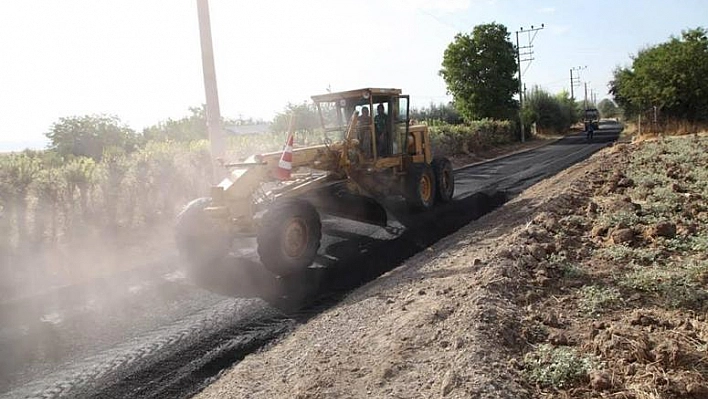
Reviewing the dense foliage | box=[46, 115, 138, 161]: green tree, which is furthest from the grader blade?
the dense foliage

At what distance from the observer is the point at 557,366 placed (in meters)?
3.44

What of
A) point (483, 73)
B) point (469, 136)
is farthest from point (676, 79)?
point (483, 73)

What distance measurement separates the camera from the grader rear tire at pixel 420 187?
10.8 meters

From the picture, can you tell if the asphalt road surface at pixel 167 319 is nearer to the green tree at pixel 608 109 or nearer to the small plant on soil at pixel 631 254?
the small plant on soil at pixel 631 254

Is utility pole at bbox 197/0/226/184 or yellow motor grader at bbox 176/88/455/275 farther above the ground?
utility pole at bbox 197/0/226/184

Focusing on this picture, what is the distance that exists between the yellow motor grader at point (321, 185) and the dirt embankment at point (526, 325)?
1391 millimetres

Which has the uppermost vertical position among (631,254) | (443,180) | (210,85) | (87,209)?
(210,85)

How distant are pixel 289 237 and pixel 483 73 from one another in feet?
123

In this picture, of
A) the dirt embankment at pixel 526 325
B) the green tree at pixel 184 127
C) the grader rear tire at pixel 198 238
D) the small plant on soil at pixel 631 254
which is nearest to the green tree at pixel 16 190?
the grader rear tire at pixel 198 238

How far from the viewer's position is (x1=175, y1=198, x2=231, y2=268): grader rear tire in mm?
7516

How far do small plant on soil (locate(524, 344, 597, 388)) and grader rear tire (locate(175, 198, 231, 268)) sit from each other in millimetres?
4838

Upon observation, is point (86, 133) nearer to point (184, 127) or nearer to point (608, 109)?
point (184, 127)

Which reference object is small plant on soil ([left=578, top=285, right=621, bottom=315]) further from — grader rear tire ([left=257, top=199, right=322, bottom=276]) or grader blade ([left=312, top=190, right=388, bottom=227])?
grader blade ([left=312, top=190, right=388, bottom=227])

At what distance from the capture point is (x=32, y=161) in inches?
390
